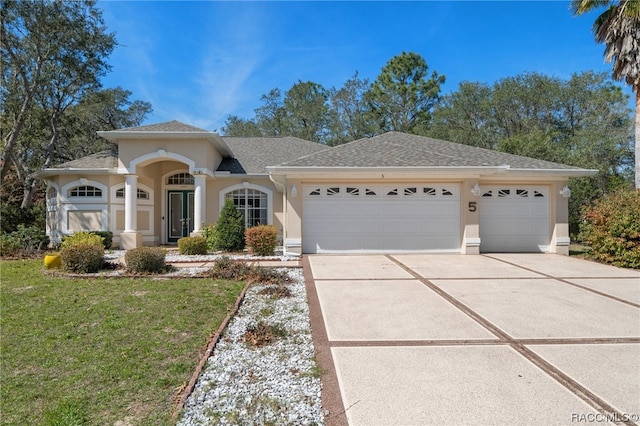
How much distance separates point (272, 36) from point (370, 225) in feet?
24.9

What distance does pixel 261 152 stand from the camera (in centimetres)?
1820

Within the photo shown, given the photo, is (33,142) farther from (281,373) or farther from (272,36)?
(281,373)

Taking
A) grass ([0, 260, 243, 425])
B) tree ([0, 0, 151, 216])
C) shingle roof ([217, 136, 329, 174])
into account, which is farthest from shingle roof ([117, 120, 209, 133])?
grass ([0, 260, 243, 425])

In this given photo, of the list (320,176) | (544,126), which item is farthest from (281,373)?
(544,126)

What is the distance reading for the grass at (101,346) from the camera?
297 centimetres

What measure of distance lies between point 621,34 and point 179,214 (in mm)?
18909

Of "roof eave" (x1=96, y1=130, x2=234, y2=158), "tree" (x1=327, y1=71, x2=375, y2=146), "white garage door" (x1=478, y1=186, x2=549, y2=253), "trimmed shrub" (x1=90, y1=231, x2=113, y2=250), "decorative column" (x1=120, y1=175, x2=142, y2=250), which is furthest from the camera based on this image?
"tree" (x1=327, y1=71, x2=375, y2=146)

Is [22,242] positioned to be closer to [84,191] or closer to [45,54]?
[84,191]

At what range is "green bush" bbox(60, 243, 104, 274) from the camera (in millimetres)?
8578

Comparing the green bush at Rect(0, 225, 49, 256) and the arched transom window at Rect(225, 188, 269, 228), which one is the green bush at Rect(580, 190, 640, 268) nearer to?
the arched transom window at Rect(225, 188, 269, 228)

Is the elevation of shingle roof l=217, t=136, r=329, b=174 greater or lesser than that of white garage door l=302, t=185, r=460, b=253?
greater

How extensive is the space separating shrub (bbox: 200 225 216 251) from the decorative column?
288 cm

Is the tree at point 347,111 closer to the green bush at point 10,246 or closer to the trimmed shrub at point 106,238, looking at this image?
the trimmed shrub at point 106,238

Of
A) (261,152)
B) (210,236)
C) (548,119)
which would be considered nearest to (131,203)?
(210,236)
